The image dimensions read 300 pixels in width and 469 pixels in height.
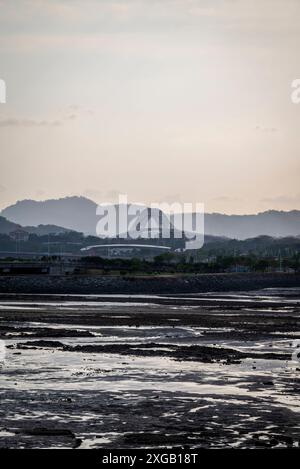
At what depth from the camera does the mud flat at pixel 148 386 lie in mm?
24391

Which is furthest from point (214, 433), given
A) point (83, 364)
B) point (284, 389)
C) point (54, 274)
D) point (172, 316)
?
point (54, 274)

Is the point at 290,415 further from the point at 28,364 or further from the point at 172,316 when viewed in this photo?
the point at 172,316

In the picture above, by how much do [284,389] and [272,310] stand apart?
171 feet

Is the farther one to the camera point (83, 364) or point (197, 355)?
point (197, 355)

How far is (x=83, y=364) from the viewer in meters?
38.1

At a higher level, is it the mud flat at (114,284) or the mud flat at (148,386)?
the mud flat at (114,284)

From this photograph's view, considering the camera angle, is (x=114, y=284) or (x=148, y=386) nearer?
(x=148, y=386)

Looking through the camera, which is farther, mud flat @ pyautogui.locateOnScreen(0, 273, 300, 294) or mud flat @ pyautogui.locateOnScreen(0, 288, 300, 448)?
mud flat @ pyautogui.locateOnScreen(0, 273, 300, 294)

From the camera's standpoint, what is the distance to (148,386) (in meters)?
32.3

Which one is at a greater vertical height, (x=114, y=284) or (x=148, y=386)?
(x=114, y=284)

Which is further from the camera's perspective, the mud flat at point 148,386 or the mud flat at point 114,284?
the mud flat at point 114,284

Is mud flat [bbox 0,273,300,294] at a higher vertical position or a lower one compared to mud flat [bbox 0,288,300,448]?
higher

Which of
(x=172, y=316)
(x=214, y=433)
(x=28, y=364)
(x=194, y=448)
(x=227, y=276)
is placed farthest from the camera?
(x=227, y=276)

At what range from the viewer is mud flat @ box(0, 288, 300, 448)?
24391 mm
